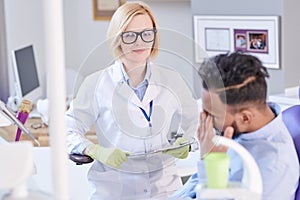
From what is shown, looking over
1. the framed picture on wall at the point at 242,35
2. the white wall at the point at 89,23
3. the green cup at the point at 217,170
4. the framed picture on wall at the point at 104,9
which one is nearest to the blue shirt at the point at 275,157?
the green cup at the point at 217,170

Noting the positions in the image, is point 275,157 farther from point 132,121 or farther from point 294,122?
point 132,121

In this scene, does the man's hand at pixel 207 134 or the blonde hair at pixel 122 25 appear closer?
the man's hand at pixel 207 134

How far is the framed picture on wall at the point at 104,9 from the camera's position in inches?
177

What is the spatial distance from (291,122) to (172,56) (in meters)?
0.39

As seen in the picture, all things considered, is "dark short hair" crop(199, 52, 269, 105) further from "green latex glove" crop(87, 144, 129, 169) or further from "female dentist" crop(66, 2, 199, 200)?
"green latex glove" crop(87, 144, 129, 169)

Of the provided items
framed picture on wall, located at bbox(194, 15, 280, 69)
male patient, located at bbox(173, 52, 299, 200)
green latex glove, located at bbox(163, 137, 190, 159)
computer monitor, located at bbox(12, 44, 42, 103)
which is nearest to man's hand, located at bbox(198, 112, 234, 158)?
male patient, located at bbox(173, 52, 299, 200)

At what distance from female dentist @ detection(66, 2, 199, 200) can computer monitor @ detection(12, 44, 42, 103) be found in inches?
82.0

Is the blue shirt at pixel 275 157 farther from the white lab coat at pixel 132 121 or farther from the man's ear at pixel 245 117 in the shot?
the white lab coat at pixel 132 121

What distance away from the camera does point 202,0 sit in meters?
3.78

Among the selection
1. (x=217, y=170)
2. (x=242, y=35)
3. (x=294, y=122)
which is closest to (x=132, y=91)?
(x=294, y=122)

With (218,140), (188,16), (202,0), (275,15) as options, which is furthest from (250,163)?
(188,16)

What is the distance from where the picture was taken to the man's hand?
1512 mm

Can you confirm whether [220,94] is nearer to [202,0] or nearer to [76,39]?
[202,0]

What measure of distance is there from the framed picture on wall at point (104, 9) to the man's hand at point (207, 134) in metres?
2.98
